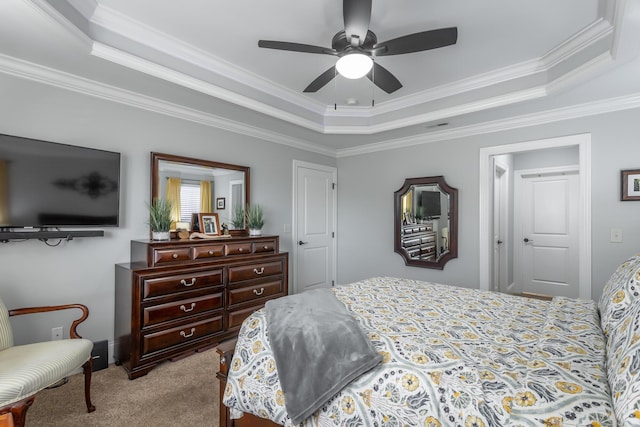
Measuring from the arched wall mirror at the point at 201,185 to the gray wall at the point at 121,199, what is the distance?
0.34 ft

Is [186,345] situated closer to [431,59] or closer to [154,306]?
[154,306]

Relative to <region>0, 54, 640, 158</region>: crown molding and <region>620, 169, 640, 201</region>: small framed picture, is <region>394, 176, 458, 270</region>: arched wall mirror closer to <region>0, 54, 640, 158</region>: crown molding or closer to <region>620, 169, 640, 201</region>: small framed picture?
<region>0, 54, 640, 158</region>: crown molding

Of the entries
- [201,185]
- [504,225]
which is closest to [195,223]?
[201,185]

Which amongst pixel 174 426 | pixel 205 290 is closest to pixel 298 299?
pixel 174 426

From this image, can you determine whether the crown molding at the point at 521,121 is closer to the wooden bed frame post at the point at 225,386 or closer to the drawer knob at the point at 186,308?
the drawer knob at the point at 186,308

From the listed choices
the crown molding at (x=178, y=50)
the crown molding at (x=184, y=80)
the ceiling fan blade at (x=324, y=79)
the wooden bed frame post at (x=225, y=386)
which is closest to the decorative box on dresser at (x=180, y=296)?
the wooden bed frame post at (x=225, y=386)

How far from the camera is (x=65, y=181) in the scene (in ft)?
8.05

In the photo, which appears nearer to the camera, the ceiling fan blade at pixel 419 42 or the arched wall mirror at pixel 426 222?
the ceiling fan blade at pixel 419 42

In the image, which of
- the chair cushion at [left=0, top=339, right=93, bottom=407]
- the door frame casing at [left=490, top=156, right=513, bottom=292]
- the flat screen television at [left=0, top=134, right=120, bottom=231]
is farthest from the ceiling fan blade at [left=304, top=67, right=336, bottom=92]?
the door frame casing at [left=490, top=156, right=513, bottom=292]

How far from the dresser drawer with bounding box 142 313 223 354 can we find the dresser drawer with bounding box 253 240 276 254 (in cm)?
78

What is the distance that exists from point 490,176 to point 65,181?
14.1 feet

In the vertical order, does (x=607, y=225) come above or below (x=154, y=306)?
above

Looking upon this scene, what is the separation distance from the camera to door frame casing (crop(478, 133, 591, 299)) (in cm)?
304

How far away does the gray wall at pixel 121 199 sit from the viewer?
2.32 metres
